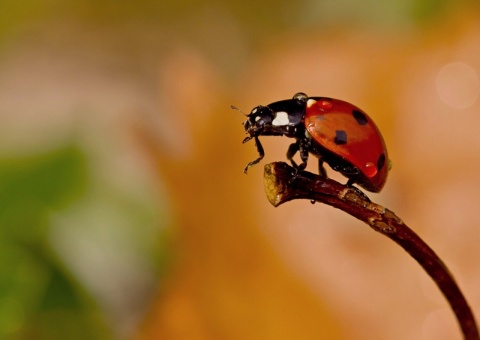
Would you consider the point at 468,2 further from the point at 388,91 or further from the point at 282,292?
the point at 282,292

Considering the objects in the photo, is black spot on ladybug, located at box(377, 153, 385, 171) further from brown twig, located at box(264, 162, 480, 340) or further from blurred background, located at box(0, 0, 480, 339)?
blurred background, located at box(0, 0, 480, 339)

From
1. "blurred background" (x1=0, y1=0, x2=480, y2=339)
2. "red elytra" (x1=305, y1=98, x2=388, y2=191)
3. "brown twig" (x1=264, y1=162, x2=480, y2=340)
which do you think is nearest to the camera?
"brown twig" (x1=264, y1=162, x2=480, y2=340)

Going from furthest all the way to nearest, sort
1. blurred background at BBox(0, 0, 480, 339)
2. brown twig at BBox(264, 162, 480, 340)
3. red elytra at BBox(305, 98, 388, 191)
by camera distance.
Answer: blurred background at BBox(0, 0, 480, 339), red elytra at BBox(305, 98, 388, 191), brown twig at BBox(264, 162, 480, 340)

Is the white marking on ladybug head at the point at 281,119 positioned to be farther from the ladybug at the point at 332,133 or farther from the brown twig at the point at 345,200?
the brown twig at the point at 345,200

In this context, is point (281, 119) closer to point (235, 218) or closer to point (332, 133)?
Answer: point (332, 133)

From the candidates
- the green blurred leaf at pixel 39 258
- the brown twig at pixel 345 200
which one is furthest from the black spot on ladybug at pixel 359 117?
the green blurred leaf at pixel 39 258

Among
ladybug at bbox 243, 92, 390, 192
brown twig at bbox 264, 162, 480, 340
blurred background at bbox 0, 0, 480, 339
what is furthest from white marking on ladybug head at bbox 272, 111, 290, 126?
Answer: blurred background at bbox 0, 0, 480, 339

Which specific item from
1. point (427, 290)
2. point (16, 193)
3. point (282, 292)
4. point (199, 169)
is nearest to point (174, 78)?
point (199, 169)
